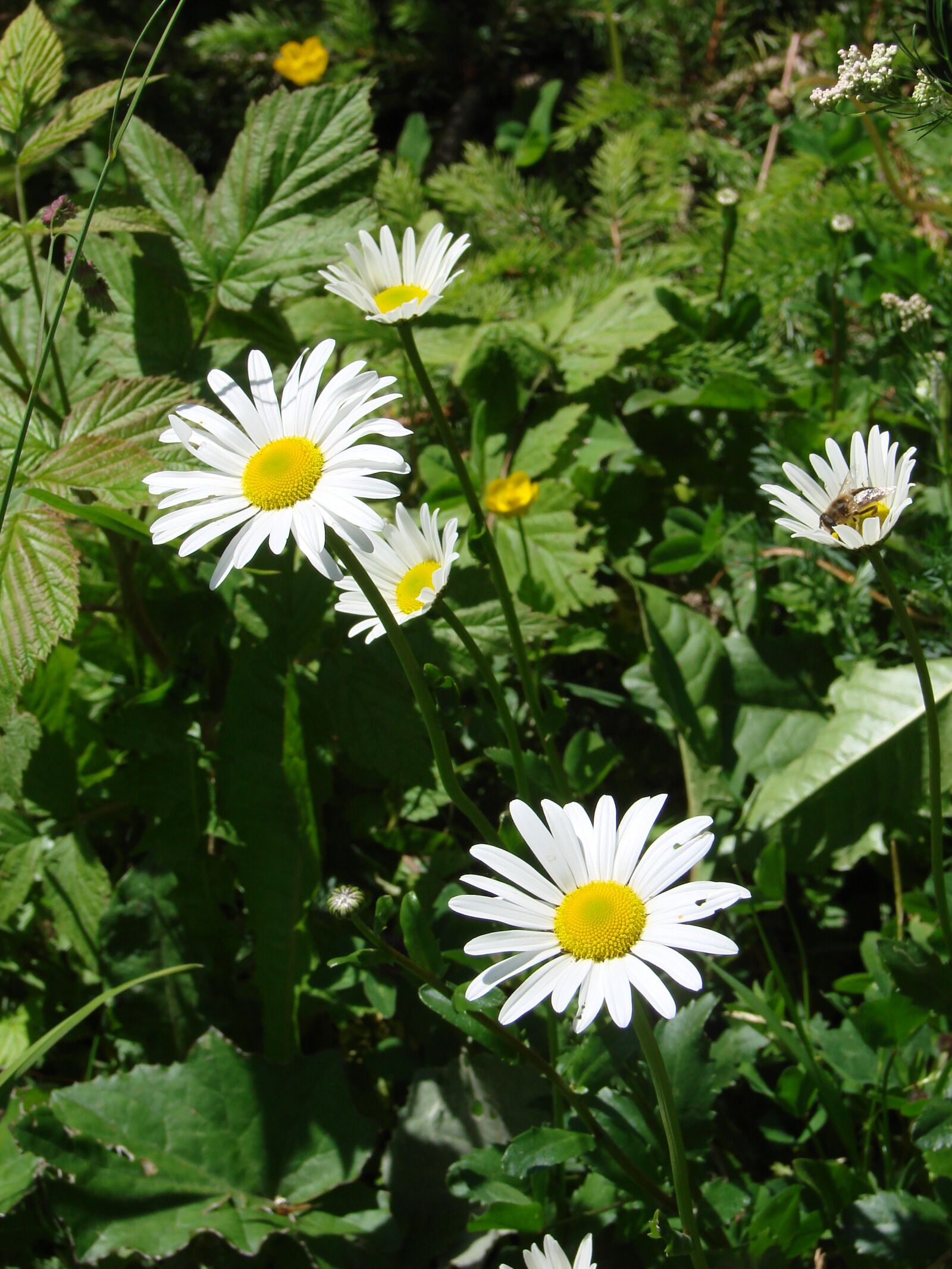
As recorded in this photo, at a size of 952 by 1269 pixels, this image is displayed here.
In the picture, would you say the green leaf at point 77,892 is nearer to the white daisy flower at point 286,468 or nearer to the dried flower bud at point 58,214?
the white daisy flower at point 286,468

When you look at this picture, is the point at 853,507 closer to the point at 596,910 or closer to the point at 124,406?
the point at 596,910

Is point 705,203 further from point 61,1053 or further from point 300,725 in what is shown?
point 61,1053

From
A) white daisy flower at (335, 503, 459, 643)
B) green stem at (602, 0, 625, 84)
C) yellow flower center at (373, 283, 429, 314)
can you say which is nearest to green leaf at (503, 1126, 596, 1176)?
white daisy flower at (335, 503, 459, 643)

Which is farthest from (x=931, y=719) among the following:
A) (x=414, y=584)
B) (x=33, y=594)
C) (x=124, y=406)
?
(x=124, y=406)

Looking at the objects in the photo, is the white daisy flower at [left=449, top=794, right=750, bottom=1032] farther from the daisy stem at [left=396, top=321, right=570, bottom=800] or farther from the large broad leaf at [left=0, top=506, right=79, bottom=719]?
the large broad leaf at [left=0, top=506, right=79, bottom=719]

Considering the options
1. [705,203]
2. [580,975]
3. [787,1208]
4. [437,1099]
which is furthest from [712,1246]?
[705,203]

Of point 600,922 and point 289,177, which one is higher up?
point 289,177

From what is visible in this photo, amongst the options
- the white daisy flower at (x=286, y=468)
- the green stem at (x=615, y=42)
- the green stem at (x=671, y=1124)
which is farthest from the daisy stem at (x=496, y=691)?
the green stem at (x=615, y=42)
